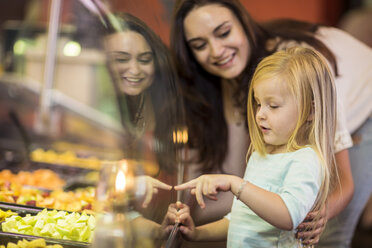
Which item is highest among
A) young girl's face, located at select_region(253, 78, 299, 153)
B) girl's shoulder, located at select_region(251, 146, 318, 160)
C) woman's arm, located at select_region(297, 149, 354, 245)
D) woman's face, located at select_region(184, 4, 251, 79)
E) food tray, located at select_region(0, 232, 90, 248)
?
woman's face, located at select_region(184, 4, 251, 79)

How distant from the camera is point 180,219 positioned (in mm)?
739

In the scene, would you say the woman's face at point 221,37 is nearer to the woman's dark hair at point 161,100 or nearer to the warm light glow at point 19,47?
the woman's dark hair at point 161,100

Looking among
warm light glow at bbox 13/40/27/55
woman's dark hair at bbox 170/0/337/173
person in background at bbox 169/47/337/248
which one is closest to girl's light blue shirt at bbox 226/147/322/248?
person in background at bbox 169/47/337/248

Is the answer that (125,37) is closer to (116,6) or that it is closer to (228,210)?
(116,6)

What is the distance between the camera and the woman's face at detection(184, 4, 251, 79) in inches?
31.9

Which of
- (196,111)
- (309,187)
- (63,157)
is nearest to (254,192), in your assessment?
(309,187)

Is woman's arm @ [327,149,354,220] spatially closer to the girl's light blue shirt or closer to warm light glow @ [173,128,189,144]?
the girl's light blue shirt

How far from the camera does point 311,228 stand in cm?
67

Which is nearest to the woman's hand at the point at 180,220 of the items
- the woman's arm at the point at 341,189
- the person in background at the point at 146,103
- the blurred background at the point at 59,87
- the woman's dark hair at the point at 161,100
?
the person in background at the point at 146,103

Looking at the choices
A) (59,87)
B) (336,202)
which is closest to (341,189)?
(336,202)

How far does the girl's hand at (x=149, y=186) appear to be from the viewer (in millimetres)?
673

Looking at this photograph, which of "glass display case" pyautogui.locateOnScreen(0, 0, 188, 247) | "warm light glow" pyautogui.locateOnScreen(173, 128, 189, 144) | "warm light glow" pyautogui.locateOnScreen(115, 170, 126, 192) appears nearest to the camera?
"warm light glow" pyautogui.locateOnScreen(115, 170, 126, 192)

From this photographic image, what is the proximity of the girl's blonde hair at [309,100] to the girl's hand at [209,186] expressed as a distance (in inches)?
2.9

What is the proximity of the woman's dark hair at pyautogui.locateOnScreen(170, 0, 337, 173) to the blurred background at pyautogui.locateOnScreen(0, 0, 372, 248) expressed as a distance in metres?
0.54
